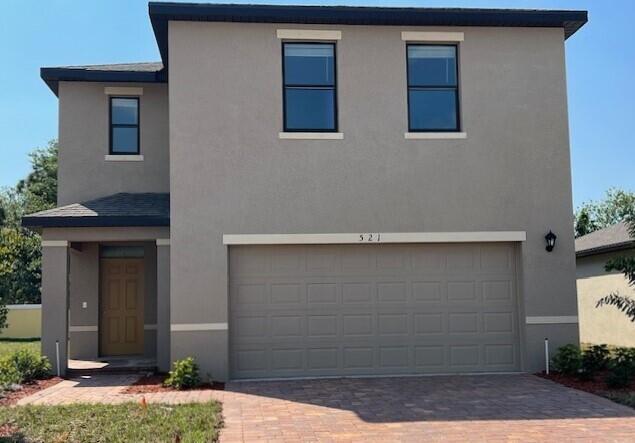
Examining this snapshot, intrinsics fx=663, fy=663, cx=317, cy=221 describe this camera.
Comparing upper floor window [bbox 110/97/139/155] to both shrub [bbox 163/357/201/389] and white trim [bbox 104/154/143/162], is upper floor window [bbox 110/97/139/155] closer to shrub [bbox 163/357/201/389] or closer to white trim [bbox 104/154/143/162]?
white trim [bbox 104/154/143/162]

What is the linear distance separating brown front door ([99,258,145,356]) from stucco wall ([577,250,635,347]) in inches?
483

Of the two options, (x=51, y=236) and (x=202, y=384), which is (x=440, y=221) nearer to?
(x=202, y=384)

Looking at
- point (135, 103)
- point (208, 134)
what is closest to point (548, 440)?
point (208, 134)

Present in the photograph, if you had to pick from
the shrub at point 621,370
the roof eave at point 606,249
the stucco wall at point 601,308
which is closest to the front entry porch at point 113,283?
the shrub at point 621,370

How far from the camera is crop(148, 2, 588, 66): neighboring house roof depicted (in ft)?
40.7

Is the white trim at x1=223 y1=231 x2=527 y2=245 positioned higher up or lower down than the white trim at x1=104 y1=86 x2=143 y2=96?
lower down

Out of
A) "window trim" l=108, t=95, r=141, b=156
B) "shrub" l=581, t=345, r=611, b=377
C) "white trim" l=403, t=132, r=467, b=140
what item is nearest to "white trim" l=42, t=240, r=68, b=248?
"window trim" l=108, t=95, r=141, b=156

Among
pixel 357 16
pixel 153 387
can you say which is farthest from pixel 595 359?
pixel 153 387

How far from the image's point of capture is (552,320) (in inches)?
503

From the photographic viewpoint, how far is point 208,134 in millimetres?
12508

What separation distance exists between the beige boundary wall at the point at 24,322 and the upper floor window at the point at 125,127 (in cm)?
1198

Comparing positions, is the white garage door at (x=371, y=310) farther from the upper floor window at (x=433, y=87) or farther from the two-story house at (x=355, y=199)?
the upper floor window at (x=433, y=87)

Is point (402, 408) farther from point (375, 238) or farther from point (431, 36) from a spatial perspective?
point (431, 36)

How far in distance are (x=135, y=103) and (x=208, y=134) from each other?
4.00 meters
